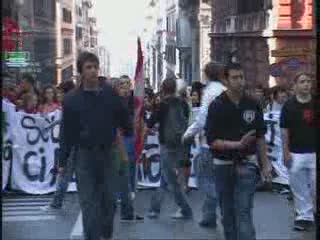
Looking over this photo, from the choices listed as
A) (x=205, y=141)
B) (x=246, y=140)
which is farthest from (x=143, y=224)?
(x=246, y=140)

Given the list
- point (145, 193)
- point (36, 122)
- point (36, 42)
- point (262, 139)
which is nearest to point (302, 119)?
point (262, 139)

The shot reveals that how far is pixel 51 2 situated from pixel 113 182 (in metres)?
81.0

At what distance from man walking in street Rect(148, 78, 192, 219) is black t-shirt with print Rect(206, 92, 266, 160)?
324 centimetres

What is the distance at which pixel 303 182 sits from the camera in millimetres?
10422

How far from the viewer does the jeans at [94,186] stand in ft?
27.6

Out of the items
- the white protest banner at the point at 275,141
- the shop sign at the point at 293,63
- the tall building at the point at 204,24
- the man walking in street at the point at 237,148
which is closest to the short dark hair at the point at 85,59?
the man walking in street at the point at 237,148

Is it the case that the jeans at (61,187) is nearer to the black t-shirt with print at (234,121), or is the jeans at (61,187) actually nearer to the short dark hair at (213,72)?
the short dark hair at (213,72)

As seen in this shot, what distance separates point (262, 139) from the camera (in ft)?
26.6

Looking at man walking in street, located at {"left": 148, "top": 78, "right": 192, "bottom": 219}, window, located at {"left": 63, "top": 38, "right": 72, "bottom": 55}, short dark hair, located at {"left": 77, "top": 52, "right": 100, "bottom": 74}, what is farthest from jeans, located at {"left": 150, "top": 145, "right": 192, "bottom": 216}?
window, located at {"left": 63, "top": 38, "right": 72, "bottom": 55}

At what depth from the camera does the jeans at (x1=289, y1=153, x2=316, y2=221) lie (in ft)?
33.6

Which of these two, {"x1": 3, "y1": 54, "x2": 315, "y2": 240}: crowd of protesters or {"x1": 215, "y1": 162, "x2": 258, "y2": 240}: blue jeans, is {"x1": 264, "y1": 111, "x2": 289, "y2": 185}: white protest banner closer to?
{"x1": 3, "y1": 54, "x2": 315, "y2": 240}: crowd of protesters

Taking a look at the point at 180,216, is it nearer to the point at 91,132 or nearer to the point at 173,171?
the point at 173,171

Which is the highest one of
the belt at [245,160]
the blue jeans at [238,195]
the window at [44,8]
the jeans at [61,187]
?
the window at [44,8]

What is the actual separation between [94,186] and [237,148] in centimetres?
129
